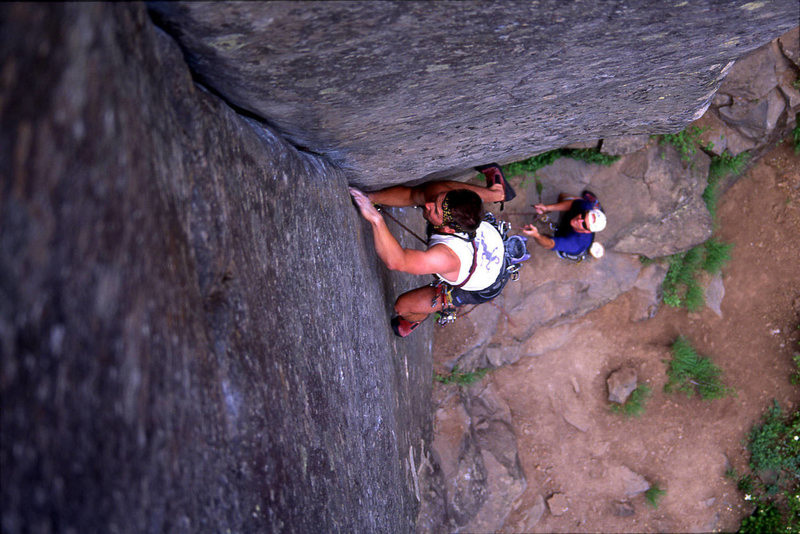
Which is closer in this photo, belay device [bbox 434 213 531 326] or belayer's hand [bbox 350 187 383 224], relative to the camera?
belayer's hand [bbox 350 187 383 224]

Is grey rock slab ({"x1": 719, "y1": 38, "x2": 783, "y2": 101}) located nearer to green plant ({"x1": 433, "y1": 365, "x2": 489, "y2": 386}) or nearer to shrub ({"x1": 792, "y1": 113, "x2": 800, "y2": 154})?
shrub ({"x1": 792, "y1": 113, "x2": 800, "y2": 154})

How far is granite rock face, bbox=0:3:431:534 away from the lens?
3.54ft

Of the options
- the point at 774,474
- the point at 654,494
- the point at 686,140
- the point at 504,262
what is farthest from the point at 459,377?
the point at 774,474

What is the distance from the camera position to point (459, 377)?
6.46 meters

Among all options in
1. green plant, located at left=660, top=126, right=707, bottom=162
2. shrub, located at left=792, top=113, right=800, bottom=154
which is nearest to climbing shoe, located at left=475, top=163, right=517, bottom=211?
green plant, located at left=660, top=126, right=707, bottom=162

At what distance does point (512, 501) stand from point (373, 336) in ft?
12.6

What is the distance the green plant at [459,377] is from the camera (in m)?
6.38

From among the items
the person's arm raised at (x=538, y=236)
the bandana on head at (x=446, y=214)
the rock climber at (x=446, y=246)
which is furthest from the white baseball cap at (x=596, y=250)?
the bandana on head at (x=446, y=214)

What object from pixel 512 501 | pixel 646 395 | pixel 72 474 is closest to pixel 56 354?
pixel 72 474

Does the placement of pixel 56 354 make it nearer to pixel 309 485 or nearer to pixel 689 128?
pixel 309 485

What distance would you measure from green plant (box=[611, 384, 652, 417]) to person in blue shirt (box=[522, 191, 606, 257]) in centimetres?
218

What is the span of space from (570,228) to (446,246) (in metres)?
3.08

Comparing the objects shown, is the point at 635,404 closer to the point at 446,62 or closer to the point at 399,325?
the point at 399,325

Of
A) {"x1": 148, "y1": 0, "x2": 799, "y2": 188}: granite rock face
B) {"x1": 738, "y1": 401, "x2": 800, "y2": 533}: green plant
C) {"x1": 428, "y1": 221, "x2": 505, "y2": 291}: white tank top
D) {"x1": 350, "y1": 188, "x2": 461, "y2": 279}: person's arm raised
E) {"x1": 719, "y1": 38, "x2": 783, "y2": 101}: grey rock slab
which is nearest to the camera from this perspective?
Answer: {"x1": 148, "y1": 0, "x2": 799, "y2": 188}: granite rock face
